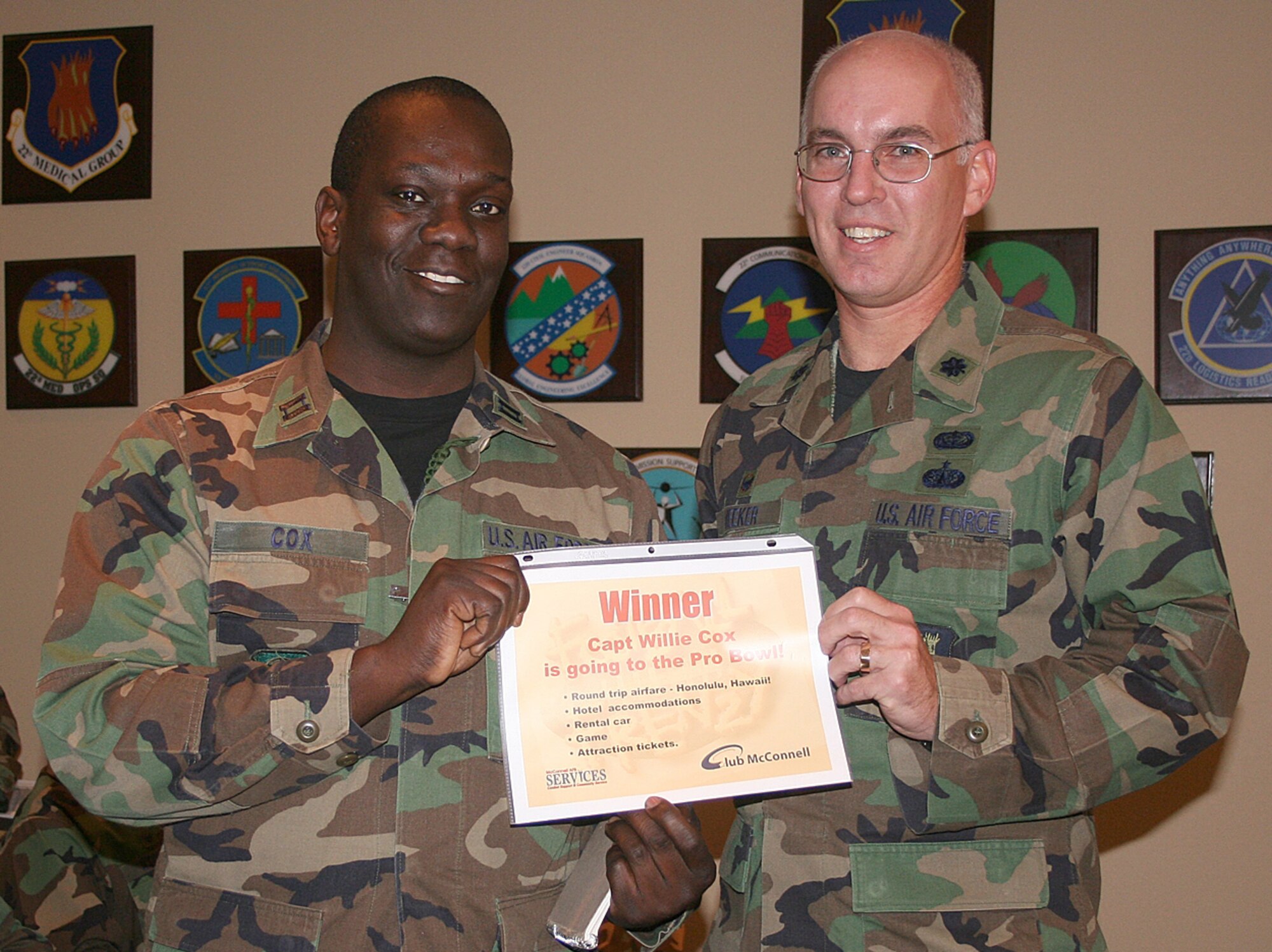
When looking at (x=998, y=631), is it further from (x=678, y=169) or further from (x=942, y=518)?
(x=678, y=169)

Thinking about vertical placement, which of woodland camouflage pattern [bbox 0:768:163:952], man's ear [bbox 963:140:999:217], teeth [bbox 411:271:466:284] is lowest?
woodland camouflage pattern [bbox 0:768:163:952]

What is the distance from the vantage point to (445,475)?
175 centimetres

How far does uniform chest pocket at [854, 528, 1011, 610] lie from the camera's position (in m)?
1.60

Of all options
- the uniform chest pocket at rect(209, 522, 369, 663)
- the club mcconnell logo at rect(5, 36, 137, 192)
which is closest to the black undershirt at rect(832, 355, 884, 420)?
the uniform chest pocket at rect(209, 522, 369, 663)

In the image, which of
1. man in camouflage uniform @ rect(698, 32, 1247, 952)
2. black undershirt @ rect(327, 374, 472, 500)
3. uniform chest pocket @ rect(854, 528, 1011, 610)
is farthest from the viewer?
black undershirt @ rect(327, 374, 472, 500)

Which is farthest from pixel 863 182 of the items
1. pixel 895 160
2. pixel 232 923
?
pixel 232 923

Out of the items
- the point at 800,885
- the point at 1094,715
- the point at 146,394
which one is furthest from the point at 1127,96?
the point at 146,394

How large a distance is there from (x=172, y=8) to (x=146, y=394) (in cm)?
127

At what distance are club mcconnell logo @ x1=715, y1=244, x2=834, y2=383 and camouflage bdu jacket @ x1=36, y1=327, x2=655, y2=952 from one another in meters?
1.65

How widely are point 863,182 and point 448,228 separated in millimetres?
648

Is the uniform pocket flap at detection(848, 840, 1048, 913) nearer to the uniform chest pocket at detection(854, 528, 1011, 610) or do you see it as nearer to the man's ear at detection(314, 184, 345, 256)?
the uniform chest pocket at detection(854, 528, 1011, 610)

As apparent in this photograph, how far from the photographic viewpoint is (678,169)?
3.38 metres

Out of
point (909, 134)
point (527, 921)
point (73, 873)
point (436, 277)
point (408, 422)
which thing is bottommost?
point (73, 873)

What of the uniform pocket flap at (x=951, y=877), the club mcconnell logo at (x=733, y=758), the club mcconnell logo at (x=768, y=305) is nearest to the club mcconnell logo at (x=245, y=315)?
the club mcconnell logo at (x=768, y=305)
